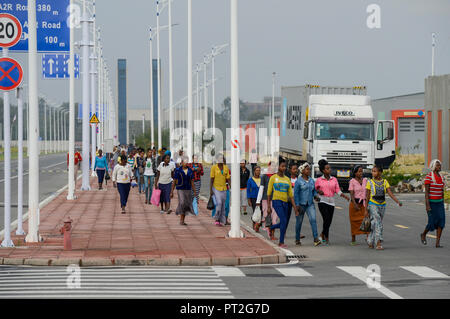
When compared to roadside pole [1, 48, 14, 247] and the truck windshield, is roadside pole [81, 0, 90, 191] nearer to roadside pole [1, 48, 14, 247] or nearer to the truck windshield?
the truck windshield

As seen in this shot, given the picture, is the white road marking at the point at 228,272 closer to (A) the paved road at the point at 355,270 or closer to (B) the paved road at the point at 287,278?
(B) the paved road at the point at 287,278

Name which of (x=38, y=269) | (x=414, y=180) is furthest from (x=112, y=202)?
(x=38, y=269)

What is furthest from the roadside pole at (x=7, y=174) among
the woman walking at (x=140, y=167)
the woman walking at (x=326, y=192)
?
the woman walking at (x=140, y=167)

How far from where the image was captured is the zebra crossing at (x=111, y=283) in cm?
1181

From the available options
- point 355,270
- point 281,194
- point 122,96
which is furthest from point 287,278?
point 122,96

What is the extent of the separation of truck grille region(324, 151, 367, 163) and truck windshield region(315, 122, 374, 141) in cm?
60

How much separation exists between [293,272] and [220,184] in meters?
7.79

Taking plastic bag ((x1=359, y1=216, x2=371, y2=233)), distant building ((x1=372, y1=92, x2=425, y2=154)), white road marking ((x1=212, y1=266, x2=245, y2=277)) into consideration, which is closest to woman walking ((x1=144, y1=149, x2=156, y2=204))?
plastic bag ((x1=359, y1=216, x2=371, y2=233))

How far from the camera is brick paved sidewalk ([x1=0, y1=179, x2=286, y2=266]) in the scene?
1570cm

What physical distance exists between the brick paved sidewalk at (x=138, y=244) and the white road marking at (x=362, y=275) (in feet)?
5.50

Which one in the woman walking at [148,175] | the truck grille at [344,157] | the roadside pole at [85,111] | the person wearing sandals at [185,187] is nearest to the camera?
the person wearing sandals at [185,187]

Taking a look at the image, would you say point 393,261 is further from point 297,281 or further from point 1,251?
point 1,251
